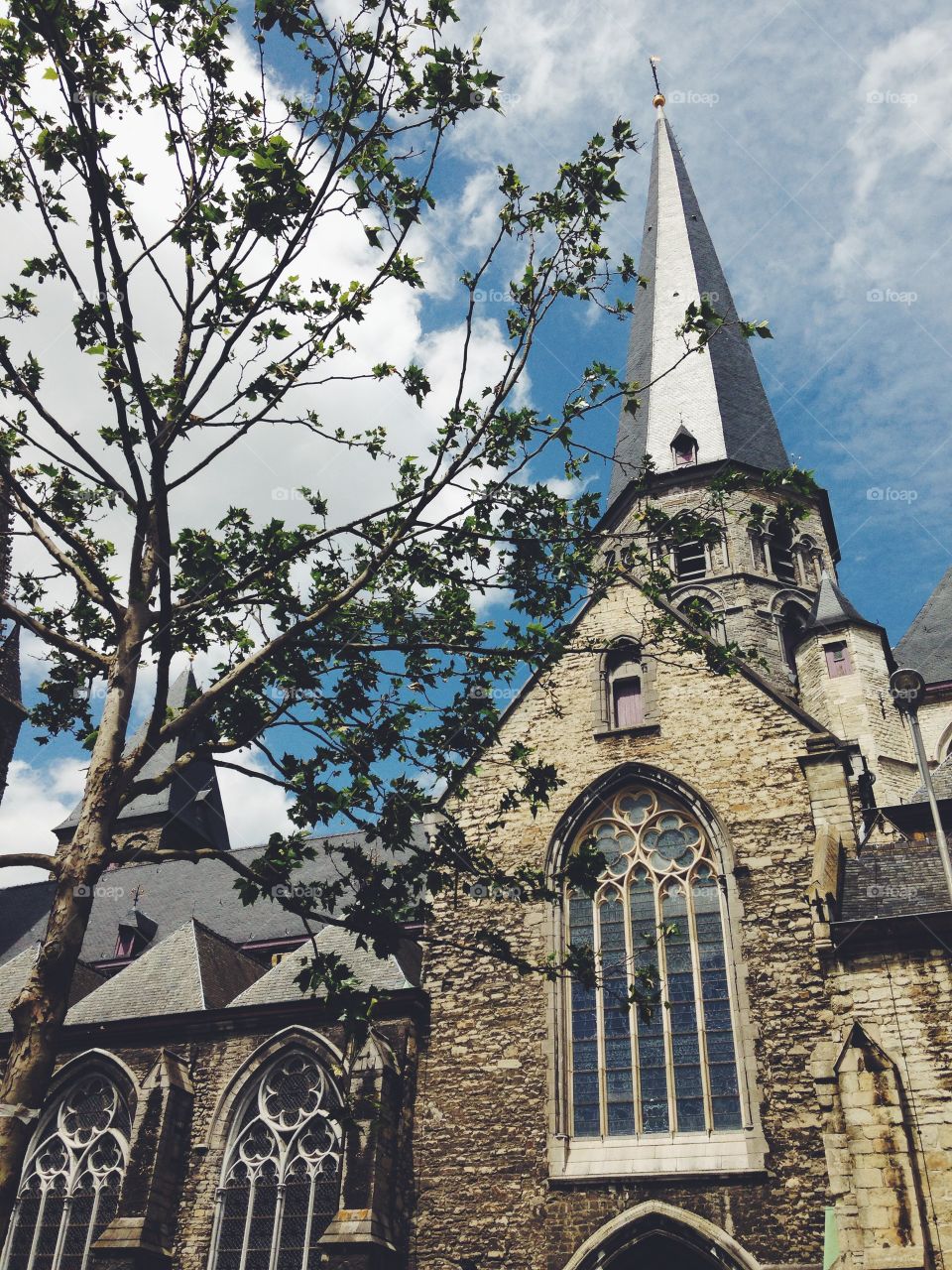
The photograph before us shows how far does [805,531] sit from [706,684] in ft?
38.7

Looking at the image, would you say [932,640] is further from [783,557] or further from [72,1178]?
[72,1178]

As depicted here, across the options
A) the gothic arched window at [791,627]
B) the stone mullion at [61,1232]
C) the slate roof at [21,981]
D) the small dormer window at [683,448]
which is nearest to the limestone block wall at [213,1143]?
the stone mullion at [61,1232]

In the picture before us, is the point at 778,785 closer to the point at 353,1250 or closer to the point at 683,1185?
the point at 683,1185

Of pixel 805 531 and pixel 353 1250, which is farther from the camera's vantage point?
pixel 805 531

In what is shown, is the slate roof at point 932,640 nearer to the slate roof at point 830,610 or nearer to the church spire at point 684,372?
the slate roof at point 830,610

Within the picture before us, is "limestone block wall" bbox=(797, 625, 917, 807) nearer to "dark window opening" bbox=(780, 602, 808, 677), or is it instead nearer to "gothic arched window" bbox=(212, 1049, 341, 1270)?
"dark window opening" bbox=(780, 602, 808, 677)

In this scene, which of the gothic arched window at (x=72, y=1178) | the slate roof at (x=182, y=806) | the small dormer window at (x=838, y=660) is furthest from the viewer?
the slate roof at (x=182, y=806)

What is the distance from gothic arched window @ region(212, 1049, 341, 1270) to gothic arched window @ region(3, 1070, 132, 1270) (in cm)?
172

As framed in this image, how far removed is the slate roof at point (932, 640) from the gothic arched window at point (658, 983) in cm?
1370

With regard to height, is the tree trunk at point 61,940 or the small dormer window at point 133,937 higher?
the small dormer window at point 133,937

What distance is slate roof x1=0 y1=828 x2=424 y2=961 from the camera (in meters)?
22.4

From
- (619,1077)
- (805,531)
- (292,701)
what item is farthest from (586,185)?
(805,531)

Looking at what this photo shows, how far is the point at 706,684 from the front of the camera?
15.3 meters

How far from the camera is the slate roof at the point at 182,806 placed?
1200 inches
